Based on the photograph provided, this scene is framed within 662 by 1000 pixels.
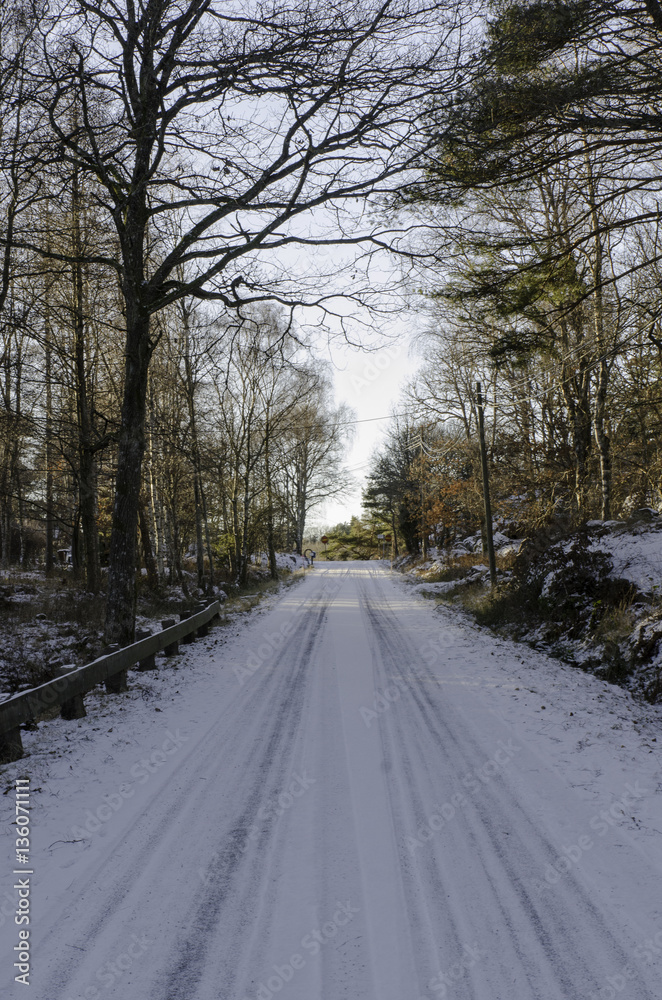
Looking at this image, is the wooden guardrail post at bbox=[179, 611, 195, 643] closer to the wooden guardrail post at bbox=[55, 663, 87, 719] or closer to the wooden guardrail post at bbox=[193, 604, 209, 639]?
the wooden guardrail post at bbox=[193, 604, 209, 639]

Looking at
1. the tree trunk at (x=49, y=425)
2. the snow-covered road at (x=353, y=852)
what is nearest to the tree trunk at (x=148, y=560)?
the tree trunk at (x=49, y=425)

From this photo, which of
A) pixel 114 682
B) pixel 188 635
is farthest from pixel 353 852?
pixel 188 635

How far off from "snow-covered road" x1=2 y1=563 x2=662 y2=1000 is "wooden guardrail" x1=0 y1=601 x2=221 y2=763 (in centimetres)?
33

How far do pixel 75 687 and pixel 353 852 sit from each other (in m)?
4.25

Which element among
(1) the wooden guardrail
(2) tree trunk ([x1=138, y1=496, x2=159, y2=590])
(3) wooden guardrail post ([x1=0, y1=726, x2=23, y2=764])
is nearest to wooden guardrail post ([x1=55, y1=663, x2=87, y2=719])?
(1) the wooden guardrail

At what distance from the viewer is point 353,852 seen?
12.9 feet

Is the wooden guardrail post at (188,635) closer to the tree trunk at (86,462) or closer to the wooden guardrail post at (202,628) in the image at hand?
the wooden guardrail post at (202,628)

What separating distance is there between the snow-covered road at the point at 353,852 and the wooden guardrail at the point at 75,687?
0.33 metres

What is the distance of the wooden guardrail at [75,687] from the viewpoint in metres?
5.58

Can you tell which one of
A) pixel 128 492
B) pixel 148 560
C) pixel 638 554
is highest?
pixel 128 492

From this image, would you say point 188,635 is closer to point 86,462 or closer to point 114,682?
point 114,682

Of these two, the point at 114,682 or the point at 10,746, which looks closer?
the point at 10,746

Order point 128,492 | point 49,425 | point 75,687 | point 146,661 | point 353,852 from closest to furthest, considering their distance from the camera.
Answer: point 353,852
point 75,687
point 128,492
point 146,661
point 49,425

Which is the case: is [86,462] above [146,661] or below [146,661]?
above
